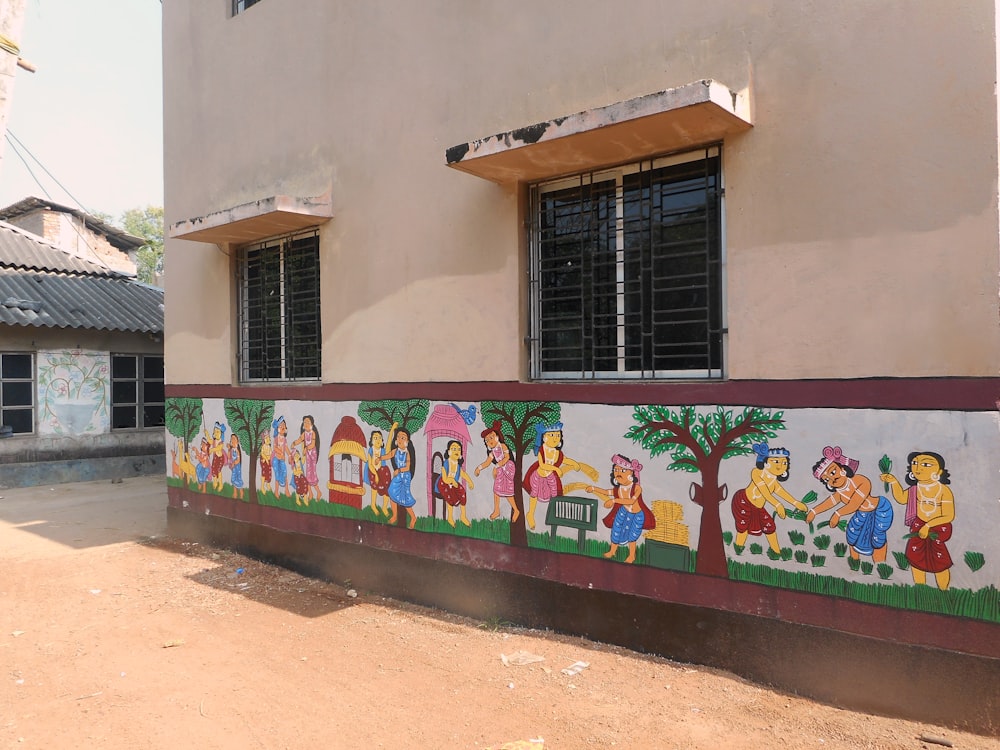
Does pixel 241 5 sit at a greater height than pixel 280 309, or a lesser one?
greater

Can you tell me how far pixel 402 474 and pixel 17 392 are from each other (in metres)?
8.64

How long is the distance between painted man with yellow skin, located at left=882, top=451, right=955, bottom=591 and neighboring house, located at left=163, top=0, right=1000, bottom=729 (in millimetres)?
13

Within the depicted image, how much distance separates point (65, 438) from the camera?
11.3m

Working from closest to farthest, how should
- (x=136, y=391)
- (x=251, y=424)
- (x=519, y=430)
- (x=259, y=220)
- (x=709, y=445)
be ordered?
(x=709, y=445)
(x=519, y=430)
(x=259, y=220)
(x=251, y=424)
(x=136, y=391)

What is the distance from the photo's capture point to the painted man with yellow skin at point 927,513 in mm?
3137

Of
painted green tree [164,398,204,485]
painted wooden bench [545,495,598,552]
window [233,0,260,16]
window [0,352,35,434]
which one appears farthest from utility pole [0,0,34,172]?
window [0,352,35,434]

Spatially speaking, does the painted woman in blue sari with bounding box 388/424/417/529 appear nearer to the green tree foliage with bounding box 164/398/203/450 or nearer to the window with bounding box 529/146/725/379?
the window with bounding box 529/146/725/379

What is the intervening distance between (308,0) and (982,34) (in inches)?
195

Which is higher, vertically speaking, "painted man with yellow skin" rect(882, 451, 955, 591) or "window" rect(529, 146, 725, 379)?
"window" rect(529, 146, 725, 379)

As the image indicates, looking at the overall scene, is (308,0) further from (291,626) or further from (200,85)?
(291,626)

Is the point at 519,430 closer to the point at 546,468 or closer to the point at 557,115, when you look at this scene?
the point at 546,468

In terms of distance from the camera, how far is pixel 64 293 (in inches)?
472

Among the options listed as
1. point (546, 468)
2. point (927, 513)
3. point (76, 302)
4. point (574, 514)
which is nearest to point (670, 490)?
point (574, 514)

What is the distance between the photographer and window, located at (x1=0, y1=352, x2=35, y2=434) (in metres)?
10.8
